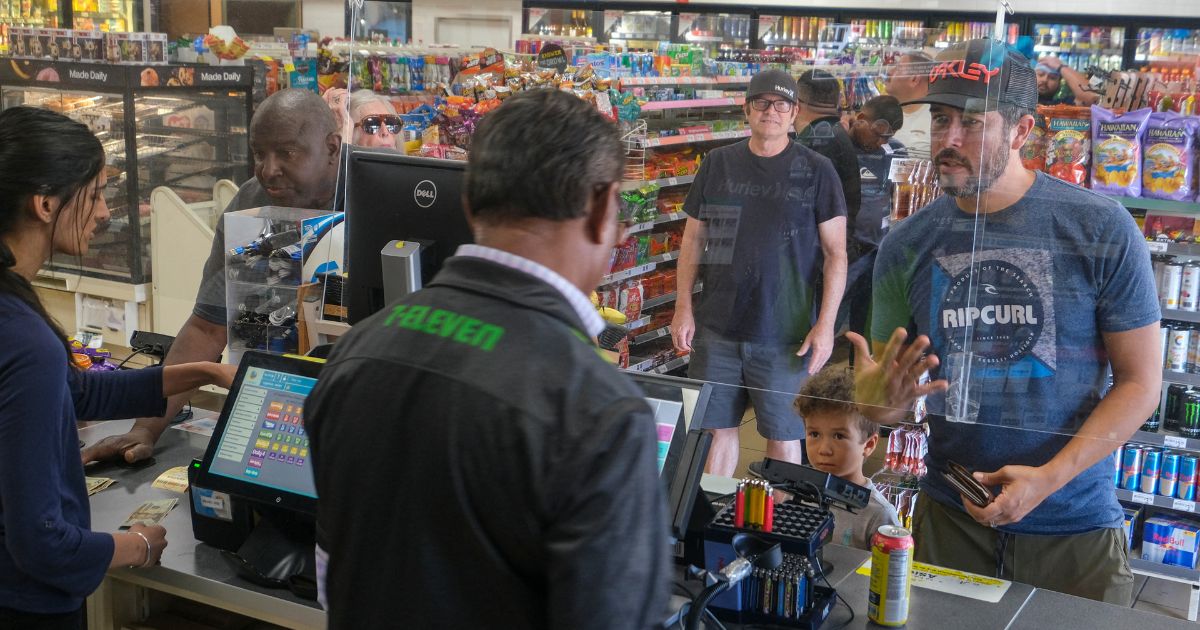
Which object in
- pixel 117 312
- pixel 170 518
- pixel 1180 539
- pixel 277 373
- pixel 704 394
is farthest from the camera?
pixel 117 312

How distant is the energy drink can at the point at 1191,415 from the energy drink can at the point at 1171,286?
0.39m

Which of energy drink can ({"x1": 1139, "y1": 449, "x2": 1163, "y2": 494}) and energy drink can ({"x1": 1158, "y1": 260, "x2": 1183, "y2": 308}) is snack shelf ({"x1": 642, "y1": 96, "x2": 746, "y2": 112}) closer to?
energy drink can ({"x1": 1158, "y1": 260, "x2": 1183, "y2": 308})

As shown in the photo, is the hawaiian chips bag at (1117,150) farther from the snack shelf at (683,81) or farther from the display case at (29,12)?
the display case at (29,12)

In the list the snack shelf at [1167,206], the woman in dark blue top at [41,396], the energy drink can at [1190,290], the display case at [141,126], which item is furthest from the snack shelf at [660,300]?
the display case at [141,126]

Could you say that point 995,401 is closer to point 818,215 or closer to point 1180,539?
point 818,215

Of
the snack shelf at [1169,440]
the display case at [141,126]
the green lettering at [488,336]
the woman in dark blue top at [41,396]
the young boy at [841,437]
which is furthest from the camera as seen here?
the display case at [141,126]

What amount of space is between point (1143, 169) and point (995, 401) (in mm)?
758

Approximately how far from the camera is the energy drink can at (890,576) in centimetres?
188

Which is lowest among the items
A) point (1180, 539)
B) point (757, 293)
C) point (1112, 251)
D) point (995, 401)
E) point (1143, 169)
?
point (1180, 539)

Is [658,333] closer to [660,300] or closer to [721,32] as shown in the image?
[660,300]

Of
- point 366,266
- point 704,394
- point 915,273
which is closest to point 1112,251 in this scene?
point 915,273

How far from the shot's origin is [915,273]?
2482 millimetres

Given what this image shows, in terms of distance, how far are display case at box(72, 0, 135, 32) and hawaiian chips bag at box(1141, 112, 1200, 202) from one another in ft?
28.8

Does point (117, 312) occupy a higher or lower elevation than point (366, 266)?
lower
